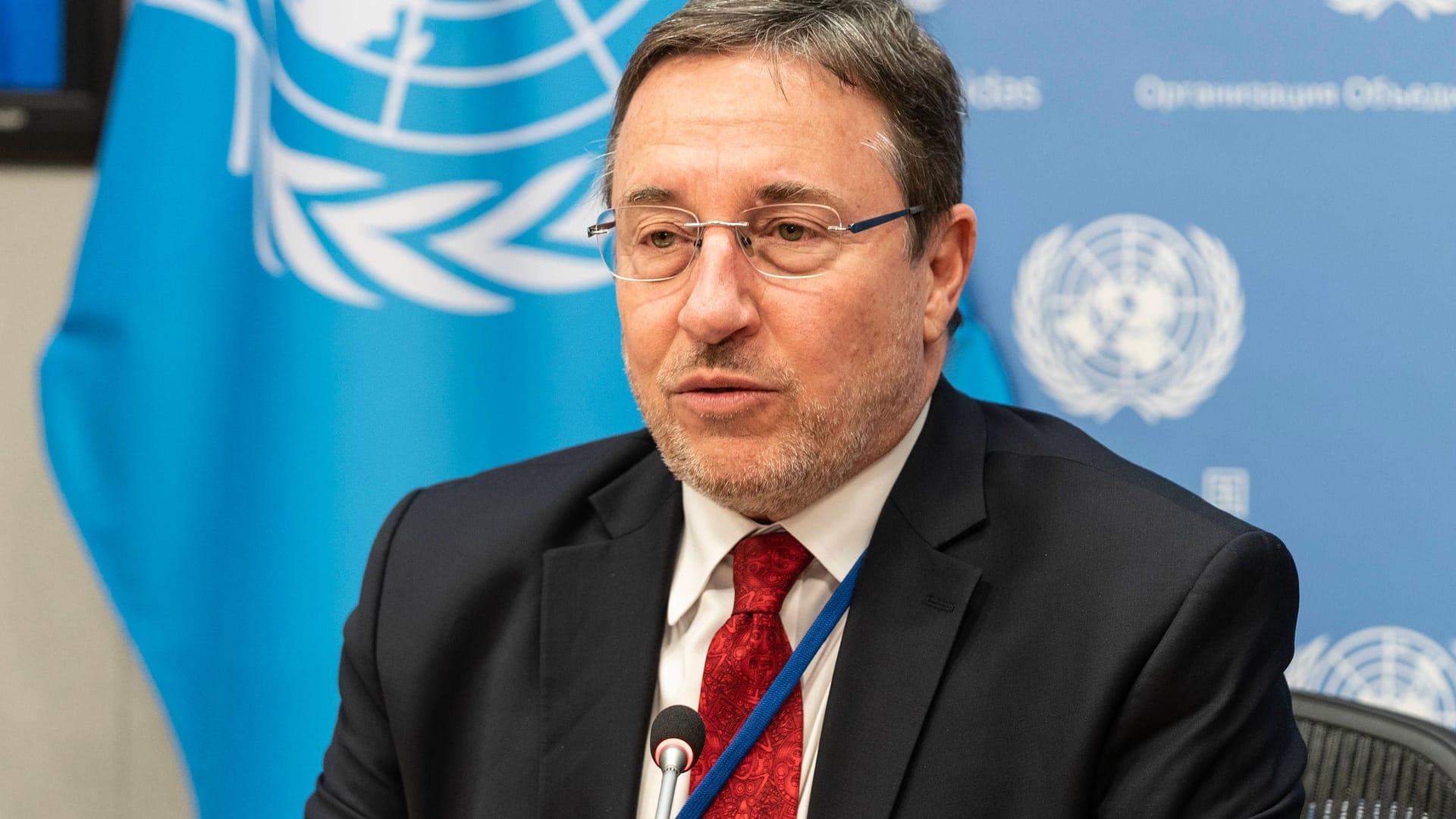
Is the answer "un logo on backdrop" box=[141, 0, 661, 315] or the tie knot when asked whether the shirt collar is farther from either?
"un logo on backdrop" box=[141, 0, 661, 315]

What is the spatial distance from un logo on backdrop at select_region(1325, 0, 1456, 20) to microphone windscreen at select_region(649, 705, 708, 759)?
1.80 m

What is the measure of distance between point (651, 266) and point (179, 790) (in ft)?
6.61

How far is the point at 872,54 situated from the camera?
1.64 metres

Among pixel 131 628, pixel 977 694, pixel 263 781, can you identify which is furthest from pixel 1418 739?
pixel 131 628

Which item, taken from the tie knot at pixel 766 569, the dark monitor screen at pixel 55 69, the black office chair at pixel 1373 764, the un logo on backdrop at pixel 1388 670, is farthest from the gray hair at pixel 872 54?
the dark monitor screen at pixel 55 69

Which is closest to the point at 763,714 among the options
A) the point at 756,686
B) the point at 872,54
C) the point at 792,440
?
the point at 756,686

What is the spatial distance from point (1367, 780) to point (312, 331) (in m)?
→ 1.96

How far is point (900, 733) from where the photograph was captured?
149 centimetres

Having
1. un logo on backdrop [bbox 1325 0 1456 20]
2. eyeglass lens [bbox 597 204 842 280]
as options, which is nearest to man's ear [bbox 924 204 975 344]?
eyeglass lens [bbox 597 204 842 280]

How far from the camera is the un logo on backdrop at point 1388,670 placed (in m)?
2.26

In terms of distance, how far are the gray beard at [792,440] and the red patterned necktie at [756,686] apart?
0.24 ft

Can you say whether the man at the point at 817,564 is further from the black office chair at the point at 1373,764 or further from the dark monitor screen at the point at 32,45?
the dark monitor screen at the point at 32,45

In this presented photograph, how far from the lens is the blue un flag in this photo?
2453mm

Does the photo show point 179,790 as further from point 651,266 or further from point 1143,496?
point 1143,496
